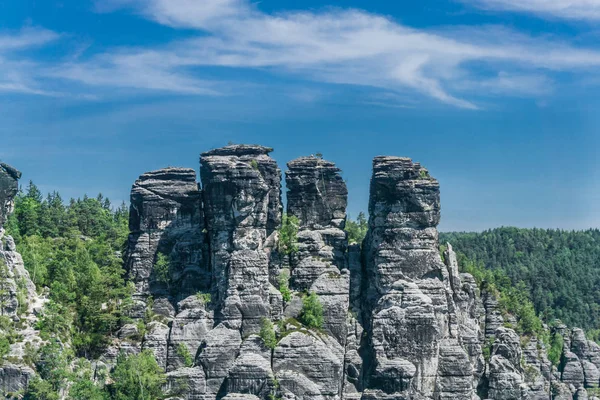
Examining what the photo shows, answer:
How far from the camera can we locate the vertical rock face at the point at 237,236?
86750 millimetres

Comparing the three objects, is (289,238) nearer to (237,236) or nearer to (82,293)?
(237,236)

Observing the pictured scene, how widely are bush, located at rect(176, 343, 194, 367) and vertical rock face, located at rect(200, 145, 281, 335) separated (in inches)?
162

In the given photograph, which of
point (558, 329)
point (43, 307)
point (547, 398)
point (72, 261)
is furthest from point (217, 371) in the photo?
point (558, 329)

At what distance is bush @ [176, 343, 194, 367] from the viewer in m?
85.8

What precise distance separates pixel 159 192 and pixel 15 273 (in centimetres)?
1556

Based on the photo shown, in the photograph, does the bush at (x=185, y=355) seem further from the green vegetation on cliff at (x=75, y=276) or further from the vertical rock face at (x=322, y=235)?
the vertical rock face at (x=322, y=235)

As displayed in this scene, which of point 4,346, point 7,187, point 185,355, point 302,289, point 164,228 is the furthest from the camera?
point 164,228

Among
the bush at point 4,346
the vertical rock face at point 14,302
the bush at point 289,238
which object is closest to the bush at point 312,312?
the bush at point 289,238

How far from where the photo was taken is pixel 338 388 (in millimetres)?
84750

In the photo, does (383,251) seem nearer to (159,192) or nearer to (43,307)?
(159,192)

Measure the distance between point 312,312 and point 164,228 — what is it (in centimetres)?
1732

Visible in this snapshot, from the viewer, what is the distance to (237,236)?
291 feet

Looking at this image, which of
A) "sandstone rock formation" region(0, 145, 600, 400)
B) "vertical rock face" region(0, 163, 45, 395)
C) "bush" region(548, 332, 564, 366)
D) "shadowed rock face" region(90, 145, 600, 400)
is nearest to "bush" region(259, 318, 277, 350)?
"sandstone rock formation" region(0, 145, 600, 400)

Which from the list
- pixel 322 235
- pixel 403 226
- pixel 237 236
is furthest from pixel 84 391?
pixel 403 226
